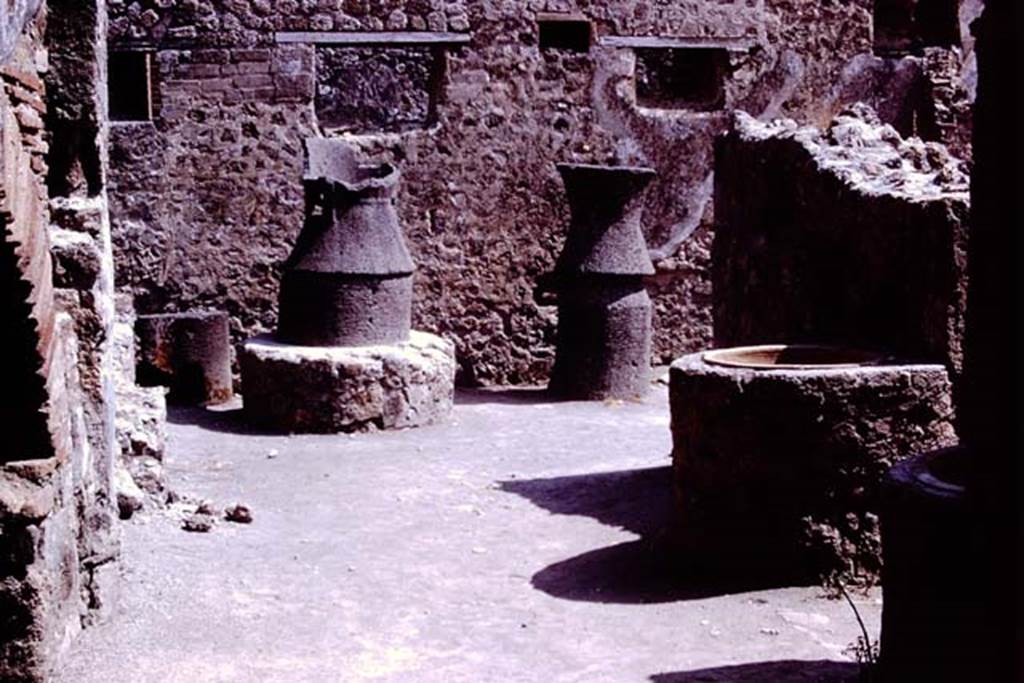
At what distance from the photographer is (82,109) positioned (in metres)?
4.67

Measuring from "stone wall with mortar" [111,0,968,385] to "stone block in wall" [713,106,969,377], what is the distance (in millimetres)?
2485

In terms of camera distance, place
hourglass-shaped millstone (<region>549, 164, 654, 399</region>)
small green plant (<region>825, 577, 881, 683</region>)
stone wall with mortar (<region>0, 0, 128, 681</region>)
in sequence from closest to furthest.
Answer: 1. small green plant (<region>825, 577, 881, 683</region>)
2. stone wall with mortar (<region>0, 0, 128, 681</region>)
3. hourglass-shaped millstone (<region>549, 164, 654, 399</region>)

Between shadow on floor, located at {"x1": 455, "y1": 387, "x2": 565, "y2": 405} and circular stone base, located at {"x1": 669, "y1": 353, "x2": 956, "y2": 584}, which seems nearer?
circular stone base, located at {"x1": 669, "y1": 353, "x2": 956, "y2": 584}

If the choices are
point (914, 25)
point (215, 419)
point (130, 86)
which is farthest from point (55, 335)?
point (914, 25)

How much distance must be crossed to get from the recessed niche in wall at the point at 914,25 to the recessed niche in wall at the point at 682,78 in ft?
4.57

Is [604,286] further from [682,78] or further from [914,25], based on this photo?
[914,25]

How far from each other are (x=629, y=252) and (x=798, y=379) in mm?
4428

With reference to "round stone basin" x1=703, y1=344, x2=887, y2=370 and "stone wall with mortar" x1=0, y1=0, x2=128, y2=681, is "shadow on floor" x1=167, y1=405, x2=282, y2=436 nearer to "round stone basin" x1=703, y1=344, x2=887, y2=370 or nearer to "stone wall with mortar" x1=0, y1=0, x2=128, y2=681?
"stone wall with mortar" x1=0, y1=0, x2=128, y2=681

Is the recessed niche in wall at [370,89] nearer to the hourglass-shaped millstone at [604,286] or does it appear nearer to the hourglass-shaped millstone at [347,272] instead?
the hourglass-shaped millstone at [604,286]

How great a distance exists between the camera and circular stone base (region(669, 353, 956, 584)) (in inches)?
191

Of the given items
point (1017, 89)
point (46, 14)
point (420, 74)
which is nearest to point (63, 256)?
point (46, 14)

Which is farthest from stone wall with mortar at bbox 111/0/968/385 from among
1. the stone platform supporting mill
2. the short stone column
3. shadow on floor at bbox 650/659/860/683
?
shadow on floor at bbox 650/659/860/683

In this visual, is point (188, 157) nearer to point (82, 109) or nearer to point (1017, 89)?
point (82, 109)

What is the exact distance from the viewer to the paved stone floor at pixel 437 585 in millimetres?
4297
